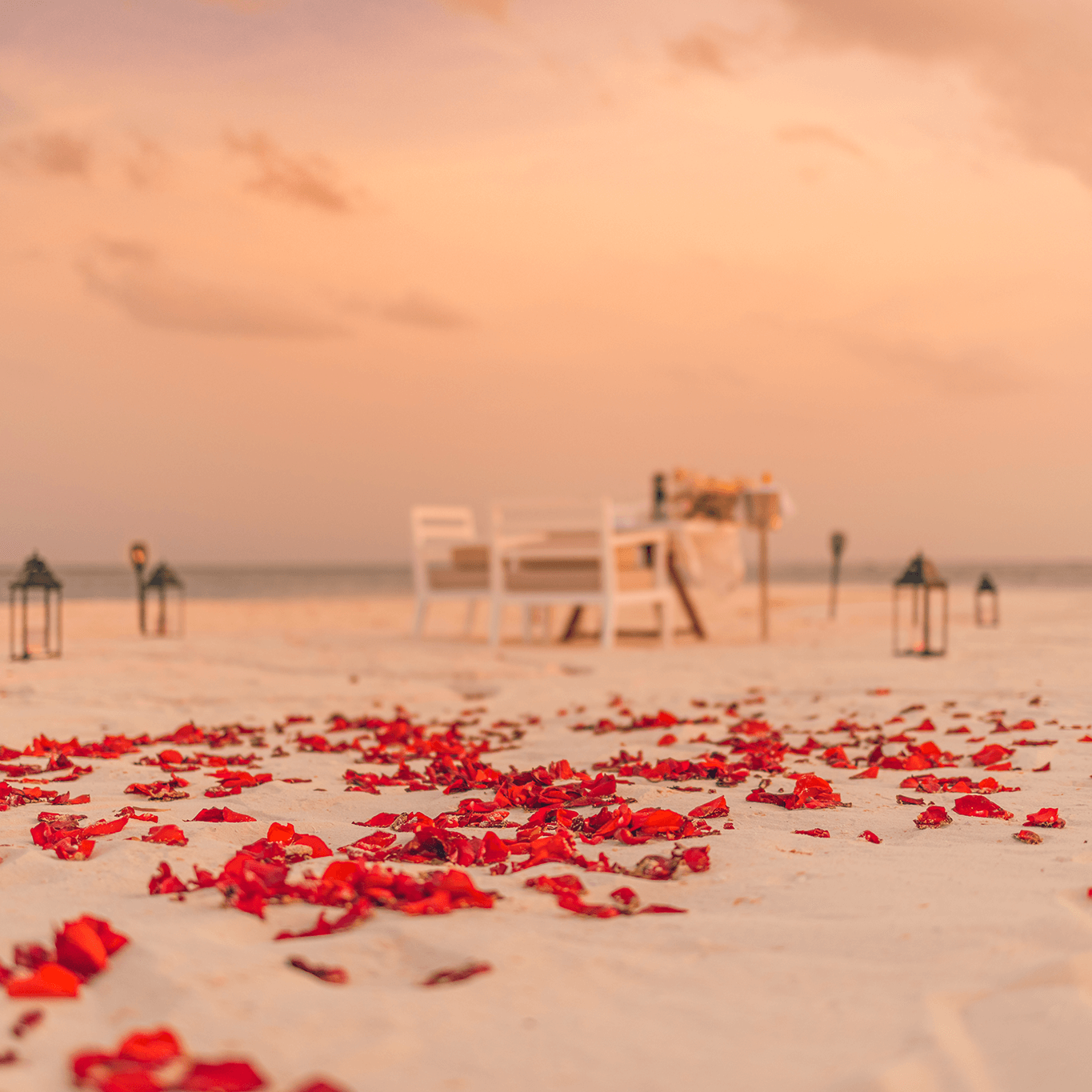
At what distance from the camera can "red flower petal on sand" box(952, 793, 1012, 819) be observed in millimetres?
2477

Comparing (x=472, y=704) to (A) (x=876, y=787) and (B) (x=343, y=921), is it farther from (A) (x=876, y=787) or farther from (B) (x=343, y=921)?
(B) (x=343, y=921)

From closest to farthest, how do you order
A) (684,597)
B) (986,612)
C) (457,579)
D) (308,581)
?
1. (457,579)
2. (684,597)
3. (986,612)
4. (308,581)

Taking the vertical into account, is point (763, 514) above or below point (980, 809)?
above

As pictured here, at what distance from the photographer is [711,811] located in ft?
8.10

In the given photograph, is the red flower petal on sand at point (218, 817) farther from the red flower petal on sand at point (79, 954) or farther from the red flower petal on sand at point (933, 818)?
the red flower petal on sand at point (933, 818)

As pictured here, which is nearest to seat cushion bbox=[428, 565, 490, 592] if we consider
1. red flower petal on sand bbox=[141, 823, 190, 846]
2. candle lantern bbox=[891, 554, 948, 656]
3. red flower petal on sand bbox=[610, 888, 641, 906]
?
candle lantern bbox=[891, 554, 948, 656]

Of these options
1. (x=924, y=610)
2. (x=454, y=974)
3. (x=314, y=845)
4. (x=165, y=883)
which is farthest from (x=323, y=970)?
(x=924, y=610)

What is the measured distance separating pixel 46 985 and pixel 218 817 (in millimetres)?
1120

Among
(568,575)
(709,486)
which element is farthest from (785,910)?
(709,486)

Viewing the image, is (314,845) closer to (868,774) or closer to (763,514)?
(868,774)

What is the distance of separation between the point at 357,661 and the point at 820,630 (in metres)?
5.39

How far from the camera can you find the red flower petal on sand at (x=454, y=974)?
4.64ft

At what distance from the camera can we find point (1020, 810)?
2572 millimetres

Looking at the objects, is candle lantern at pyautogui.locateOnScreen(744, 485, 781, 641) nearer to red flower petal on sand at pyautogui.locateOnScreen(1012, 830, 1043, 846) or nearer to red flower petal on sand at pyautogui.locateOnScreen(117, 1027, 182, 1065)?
red flower petal on sand at pyautogui.locateOnScreen(1012, 830, 1043, 846)
